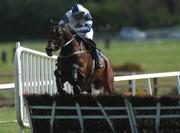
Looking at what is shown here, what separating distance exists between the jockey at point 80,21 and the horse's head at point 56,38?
31.4 inches

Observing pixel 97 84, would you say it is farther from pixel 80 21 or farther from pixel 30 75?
pixel 30 75

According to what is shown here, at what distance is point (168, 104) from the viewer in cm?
864

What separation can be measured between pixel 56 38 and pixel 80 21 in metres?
1.39

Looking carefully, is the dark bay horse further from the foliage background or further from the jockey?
the foliage background

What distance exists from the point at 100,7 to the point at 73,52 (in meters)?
72.5

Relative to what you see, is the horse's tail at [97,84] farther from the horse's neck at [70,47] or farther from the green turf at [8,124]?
the green turf at [8,124]

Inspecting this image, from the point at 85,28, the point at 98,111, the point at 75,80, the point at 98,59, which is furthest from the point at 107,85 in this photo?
the point at 98,111

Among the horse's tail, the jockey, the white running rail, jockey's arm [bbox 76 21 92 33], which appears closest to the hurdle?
the white running rail

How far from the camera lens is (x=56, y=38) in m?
11.4

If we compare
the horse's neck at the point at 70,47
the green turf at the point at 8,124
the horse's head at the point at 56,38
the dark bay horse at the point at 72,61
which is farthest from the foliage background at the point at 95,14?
the horse's head at the point at 56,38

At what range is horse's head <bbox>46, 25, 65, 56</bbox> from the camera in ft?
36.4

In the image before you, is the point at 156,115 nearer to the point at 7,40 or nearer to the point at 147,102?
the point at 147,102

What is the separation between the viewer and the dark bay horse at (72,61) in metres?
11.4

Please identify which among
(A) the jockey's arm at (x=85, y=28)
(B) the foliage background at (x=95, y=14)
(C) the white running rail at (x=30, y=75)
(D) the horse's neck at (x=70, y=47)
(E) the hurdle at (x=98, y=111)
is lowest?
(E) the hurdle at (x=98, y=111)
